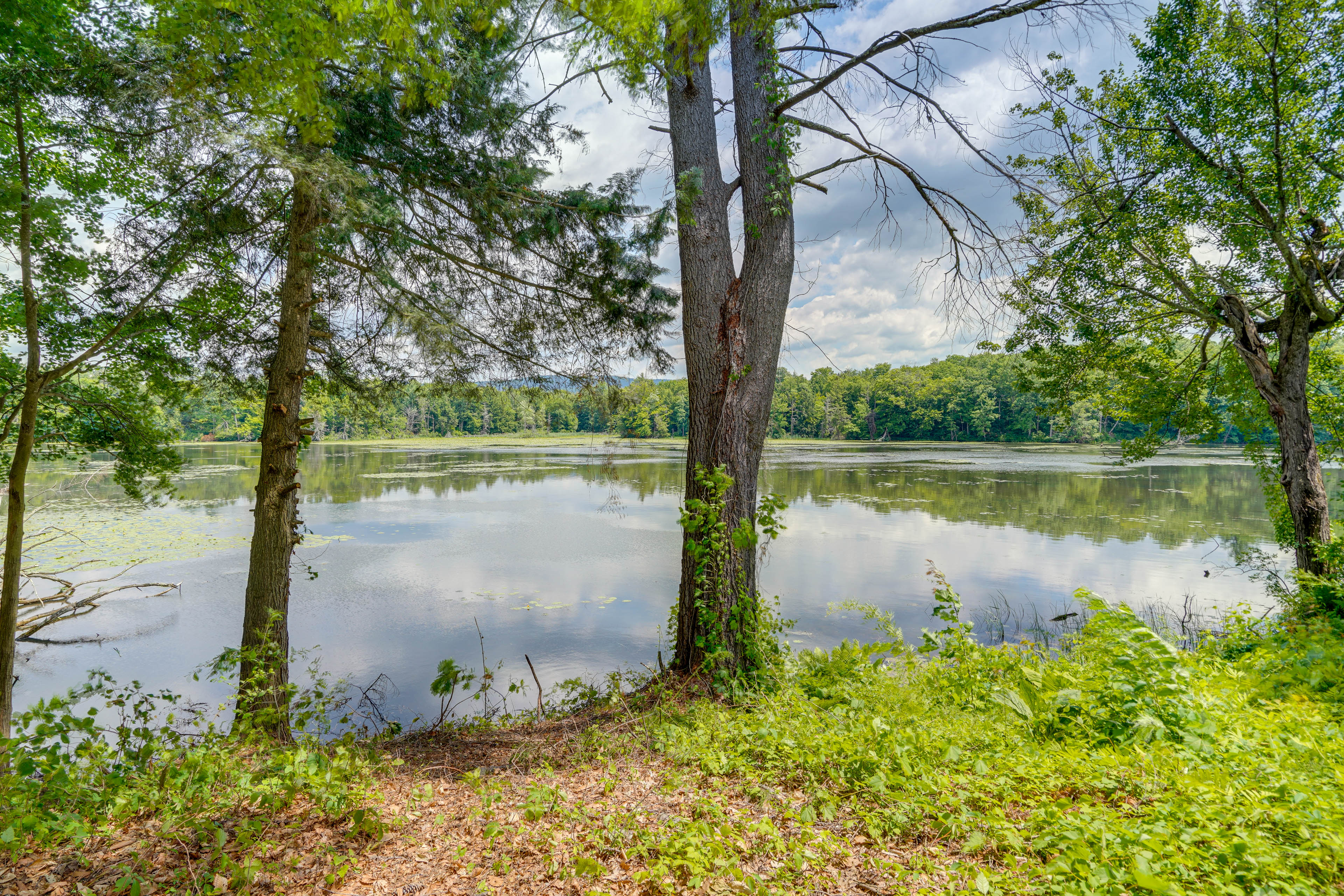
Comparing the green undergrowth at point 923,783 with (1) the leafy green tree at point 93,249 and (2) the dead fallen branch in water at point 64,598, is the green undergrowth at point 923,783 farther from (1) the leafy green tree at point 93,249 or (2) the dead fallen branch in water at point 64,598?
(2) the dead fallen branch in water at point 64,598

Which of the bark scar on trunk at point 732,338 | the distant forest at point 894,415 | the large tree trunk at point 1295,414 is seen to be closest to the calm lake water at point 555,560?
the bark scar on trunk at point 732,338

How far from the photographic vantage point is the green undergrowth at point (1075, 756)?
1.65 m

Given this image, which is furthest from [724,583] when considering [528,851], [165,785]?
[165,785]

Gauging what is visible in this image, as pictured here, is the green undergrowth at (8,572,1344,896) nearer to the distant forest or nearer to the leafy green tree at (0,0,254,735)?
the leafy green tree at (0,0,254,735)

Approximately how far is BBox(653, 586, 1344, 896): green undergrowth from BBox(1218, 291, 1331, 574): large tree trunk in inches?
88.8

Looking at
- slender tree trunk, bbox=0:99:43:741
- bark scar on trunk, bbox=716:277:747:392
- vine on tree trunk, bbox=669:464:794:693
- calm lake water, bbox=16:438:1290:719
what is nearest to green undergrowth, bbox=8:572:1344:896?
vine on tree trunk, bbox=669:464:794:693

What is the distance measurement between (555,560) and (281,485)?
6867 mm

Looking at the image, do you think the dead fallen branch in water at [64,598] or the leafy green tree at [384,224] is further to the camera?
the dead fallen branch in water at [64,598]

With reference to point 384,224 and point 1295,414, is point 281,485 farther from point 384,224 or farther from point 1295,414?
point 1295,414

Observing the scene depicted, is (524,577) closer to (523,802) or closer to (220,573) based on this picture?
(220,573)

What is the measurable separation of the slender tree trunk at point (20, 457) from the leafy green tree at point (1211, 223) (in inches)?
272

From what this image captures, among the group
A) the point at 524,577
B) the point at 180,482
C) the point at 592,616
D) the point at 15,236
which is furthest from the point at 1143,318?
the point at 180,482

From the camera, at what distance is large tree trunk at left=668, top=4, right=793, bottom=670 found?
3689mm

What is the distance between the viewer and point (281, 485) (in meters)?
3.80
